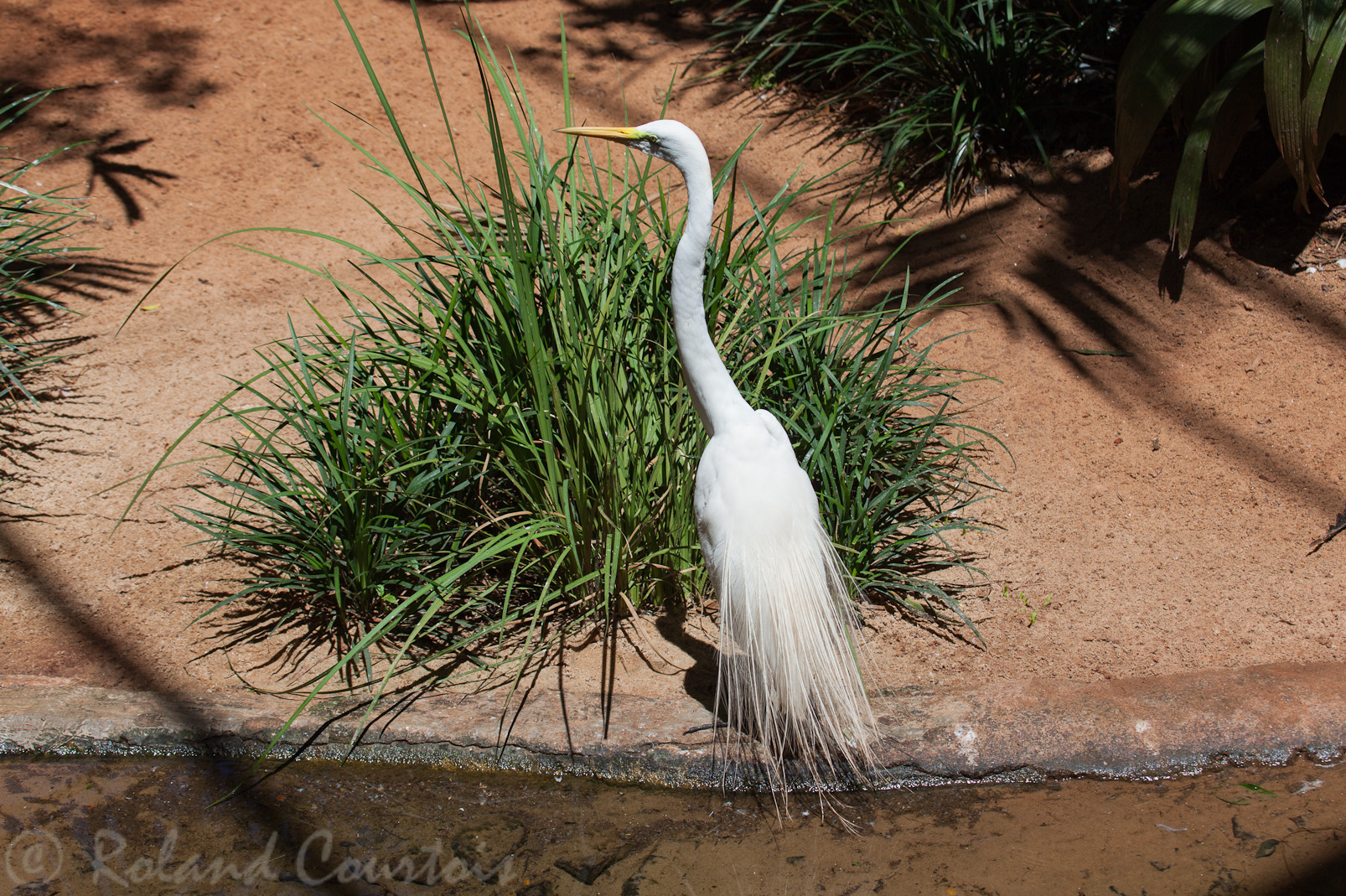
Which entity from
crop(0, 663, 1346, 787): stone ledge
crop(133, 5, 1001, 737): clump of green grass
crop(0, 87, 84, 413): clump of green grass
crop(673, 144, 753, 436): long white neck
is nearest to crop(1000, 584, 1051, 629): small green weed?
crop(133, 5, 1001, 737): clump of green grass

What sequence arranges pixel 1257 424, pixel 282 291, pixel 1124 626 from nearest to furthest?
1. pixel 1124 626
2. pixel 1257 424
3. pixel 282 291

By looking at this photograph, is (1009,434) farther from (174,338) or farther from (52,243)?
(52,243)

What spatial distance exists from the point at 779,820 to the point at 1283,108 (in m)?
2.69

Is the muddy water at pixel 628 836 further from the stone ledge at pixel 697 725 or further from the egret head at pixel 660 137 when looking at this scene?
the egret head at pixel 660 137

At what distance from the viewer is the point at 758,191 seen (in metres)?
4.41

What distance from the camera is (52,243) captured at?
13.4ft

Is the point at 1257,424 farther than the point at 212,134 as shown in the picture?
No

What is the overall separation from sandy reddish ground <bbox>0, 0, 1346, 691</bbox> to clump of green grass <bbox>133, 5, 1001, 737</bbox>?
229 mm

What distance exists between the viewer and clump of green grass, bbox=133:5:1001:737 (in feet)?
7.55

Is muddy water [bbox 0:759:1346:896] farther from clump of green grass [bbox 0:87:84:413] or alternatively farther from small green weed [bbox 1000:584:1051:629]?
clump of green grass [bbox 0:87:84:413]

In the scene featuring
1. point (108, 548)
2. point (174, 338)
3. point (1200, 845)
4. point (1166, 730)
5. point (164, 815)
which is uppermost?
point (174, 338)

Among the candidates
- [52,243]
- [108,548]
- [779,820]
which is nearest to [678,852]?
[779,820]

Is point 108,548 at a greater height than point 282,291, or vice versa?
point 282,291

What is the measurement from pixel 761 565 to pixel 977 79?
2.94 metres
